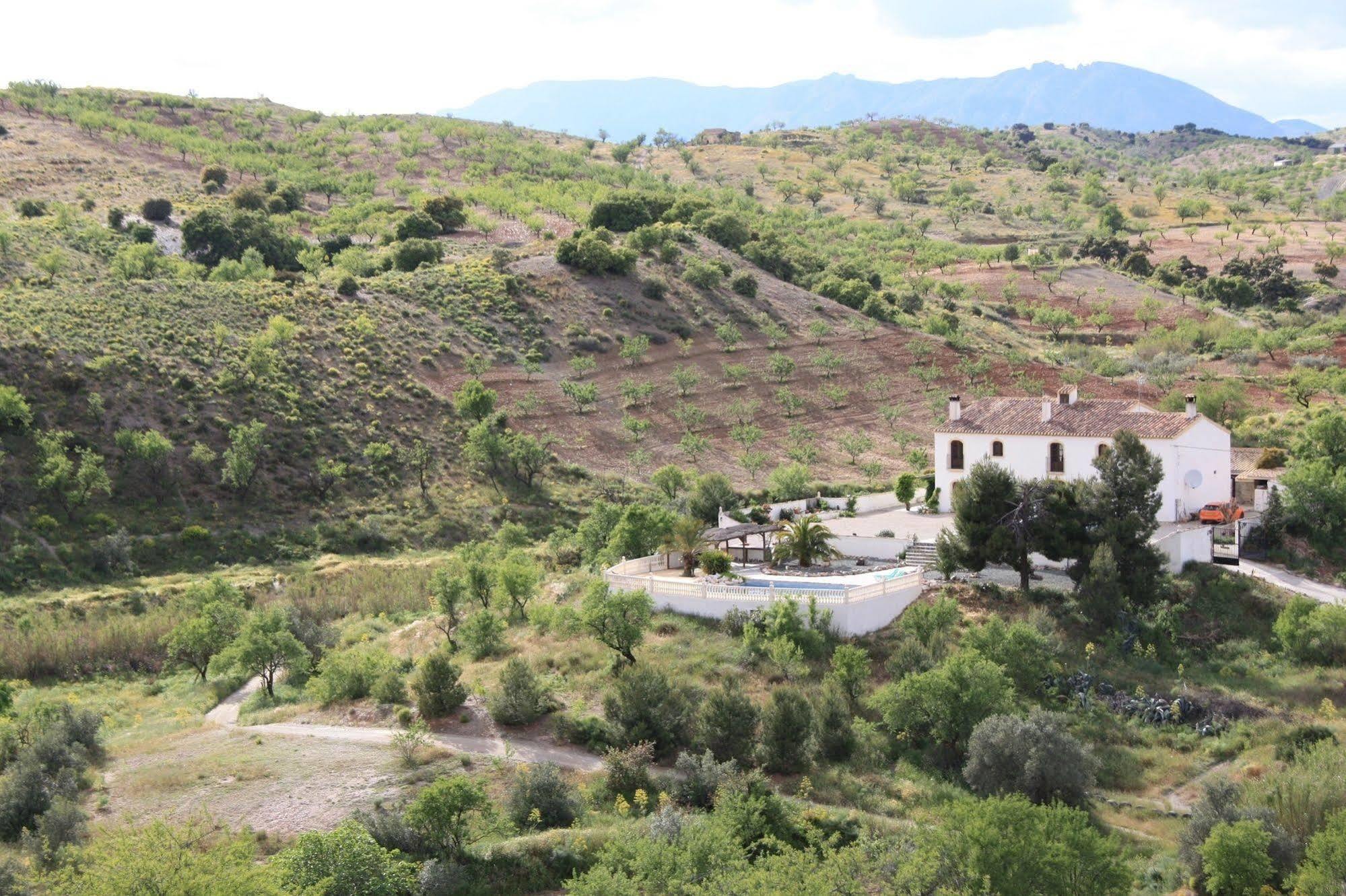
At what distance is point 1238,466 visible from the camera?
43094mm

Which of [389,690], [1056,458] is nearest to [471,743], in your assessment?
[389,690]

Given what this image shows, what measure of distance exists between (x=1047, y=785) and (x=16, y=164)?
89.8 meters

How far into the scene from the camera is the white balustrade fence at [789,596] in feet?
98.3

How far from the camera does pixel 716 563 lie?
32.8 metres

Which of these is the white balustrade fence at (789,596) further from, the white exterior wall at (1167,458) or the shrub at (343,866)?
the shrub at (343,866)

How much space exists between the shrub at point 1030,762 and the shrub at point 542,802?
8106mm

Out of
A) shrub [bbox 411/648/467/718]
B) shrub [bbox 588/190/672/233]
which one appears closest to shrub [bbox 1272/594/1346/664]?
shrub [bbox 411/648/467/718]

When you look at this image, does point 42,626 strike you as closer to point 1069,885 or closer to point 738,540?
point 738,540

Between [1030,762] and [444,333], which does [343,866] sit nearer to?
[1030,762]

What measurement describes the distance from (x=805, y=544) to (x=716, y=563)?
2.76 m

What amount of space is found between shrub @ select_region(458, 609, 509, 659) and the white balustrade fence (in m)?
3.25

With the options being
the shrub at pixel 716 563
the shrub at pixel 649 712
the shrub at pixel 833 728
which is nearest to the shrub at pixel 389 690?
the shrub at pixel 649 712

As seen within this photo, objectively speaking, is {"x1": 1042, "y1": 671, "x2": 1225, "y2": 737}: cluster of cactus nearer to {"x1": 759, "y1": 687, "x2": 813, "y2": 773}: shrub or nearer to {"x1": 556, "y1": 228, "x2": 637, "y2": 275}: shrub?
{"x1": 759, "y1": 687, "x2": 813, "y2": 773}: shrub

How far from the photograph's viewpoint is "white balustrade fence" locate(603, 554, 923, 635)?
30.0 metres
